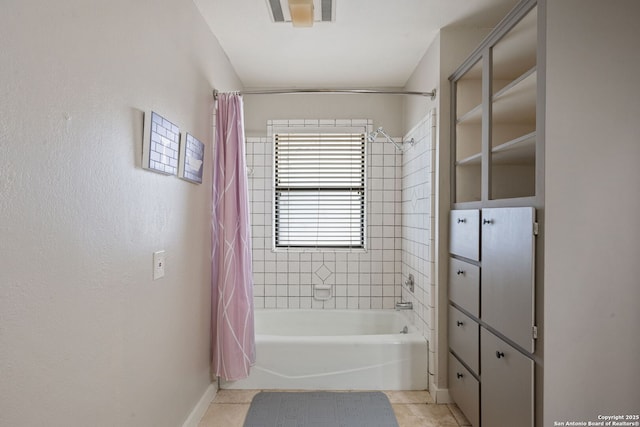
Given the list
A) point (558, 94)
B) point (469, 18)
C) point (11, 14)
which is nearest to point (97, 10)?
point (11, 14)

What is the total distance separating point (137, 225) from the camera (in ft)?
4.95

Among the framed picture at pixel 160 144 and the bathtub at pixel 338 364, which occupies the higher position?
the framed picture at pixel 160 144

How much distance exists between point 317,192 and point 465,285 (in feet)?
5.77

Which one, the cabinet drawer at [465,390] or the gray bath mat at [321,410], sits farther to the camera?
the gray bath mat at [321,410]

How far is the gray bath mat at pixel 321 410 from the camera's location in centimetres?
224

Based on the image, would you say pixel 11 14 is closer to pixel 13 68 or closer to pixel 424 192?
pixel 13 68

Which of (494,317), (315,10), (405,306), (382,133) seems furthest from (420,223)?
(315,10)

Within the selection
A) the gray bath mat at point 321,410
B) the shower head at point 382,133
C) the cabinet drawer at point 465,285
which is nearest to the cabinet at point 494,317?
the cabinet drawer at point 465,285

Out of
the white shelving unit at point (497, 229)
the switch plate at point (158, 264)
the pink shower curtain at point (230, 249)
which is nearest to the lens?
the white shelving unit at point (497, 229)

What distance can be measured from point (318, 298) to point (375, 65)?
2056mm

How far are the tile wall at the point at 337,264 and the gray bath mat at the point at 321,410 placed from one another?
3.42ft

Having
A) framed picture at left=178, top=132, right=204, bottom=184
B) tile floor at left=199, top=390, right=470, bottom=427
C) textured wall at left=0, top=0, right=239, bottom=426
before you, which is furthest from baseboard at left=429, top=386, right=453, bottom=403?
framed picture at left=178, top=132, right=204, bottom=184

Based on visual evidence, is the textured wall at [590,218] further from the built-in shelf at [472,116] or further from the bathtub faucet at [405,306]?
the bathtub faucet at [405,306]

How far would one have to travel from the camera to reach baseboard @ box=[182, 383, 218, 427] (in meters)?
2.13
